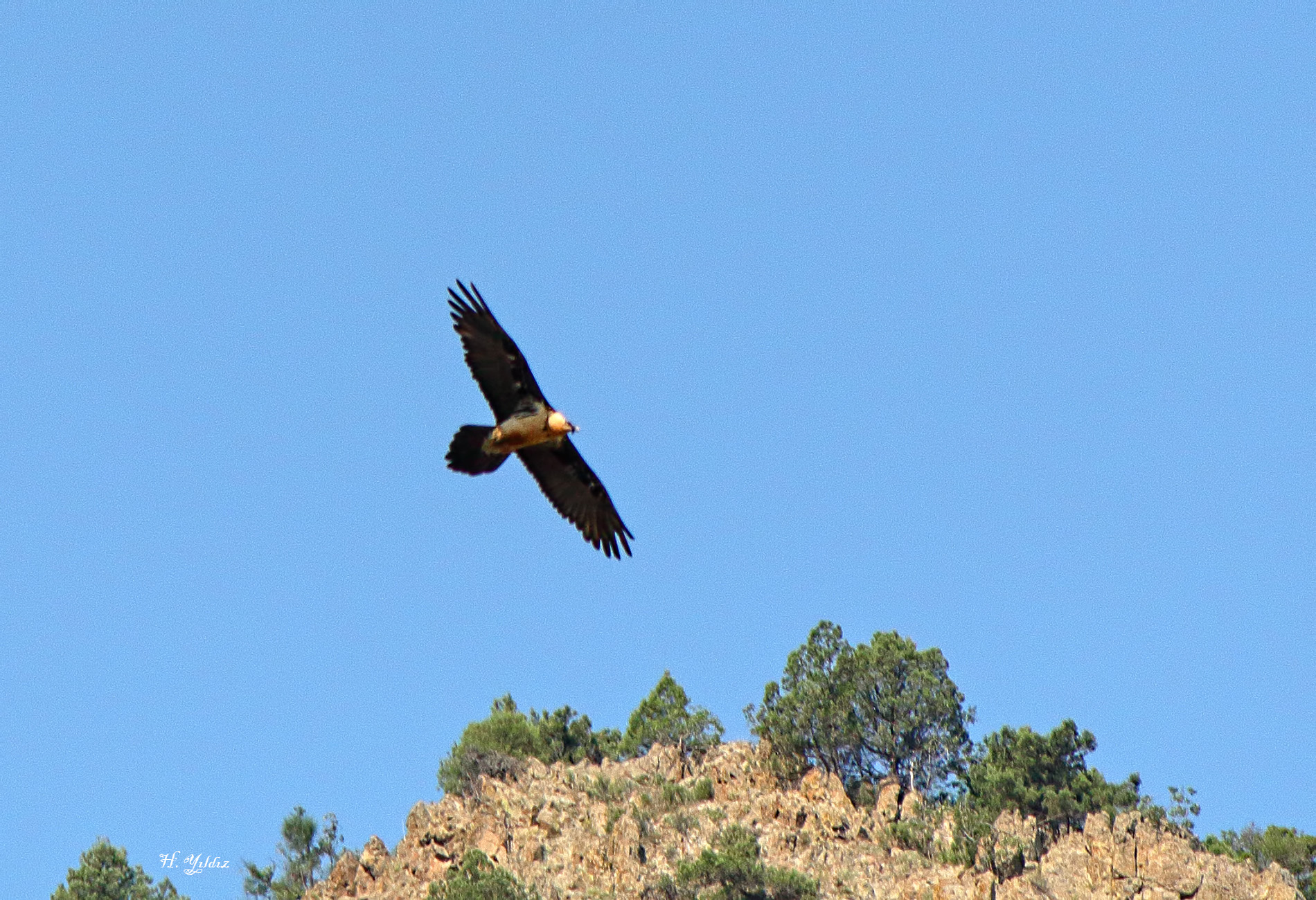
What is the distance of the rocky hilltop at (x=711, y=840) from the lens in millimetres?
43625

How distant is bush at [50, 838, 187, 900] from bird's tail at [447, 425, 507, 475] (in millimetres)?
39616

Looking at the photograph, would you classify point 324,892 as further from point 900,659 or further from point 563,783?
point 900,659

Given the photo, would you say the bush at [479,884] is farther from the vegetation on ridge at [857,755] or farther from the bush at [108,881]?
the bush at [108,881]

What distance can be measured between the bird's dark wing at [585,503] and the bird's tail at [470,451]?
195 cm

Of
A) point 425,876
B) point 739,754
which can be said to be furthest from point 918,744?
point 425,876

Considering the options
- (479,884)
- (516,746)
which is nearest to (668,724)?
(516,746)

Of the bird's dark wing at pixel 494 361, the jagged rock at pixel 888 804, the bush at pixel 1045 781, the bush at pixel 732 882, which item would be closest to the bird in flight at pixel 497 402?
the bird's dark wing at pixel 494 361

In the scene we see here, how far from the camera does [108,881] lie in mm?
61781

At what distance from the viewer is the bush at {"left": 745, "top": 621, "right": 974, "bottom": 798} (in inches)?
2205

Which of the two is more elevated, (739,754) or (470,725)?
(470,725)

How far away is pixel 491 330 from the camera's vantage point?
80.4 ft

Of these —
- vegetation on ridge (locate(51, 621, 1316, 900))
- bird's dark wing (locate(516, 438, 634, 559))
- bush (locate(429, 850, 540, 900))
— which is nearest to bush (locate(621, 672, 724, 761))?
vegetation on ridge (locate(51, 621, 1316, 900))

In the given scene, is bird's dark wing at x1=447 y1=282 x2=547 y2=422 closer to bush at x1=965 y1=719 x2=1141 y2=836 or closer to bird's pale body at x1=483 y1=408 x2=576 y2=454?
bird's pale body at x1=483 y1=408 x2=576 y2=454

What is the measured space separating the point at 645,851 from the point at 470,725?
18.0m
